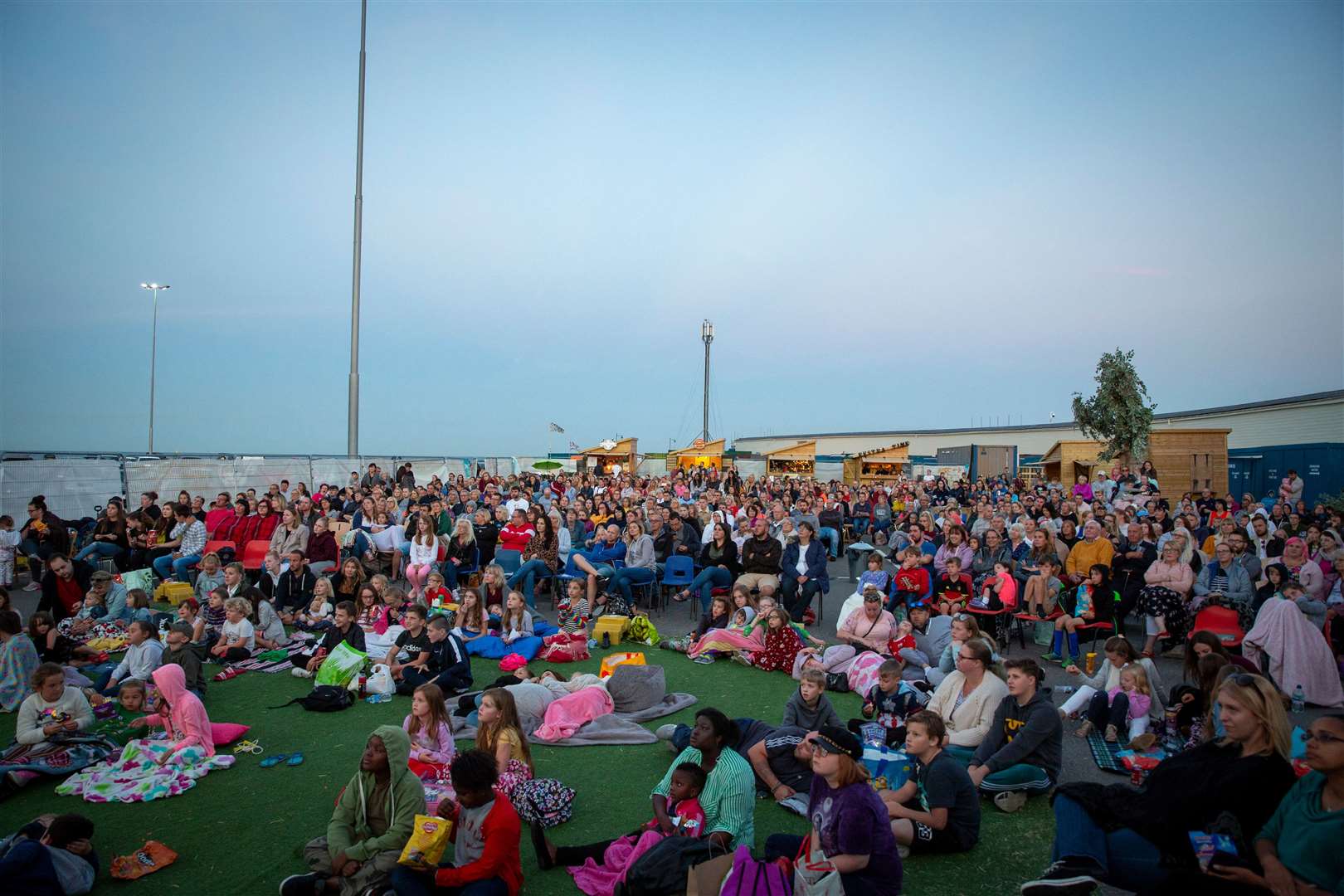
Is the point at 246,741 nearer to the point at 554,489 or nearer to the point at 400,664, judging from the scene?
the point at 400,664

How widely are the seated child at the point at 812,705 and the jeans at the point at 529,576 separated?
6245mm

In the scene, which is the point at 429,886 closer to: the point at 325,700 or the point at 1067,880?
the point at 1067,880

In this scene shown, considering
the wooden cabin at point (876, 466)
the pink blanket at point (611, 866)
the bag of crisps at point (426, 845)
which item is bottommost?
the pink blanket at point (611, 866)

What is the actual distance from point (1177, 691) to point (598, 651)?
222 inches

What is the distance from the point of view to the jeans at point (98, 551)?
37.2 feet

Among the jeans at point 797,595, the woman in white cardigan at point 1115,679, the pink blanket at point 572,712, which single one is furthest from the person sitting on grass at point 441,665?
the woman in white cardigan at point 1115,679

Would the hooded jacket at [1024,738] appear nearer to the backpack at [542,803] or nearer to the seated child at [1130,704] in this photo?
the seated child at [1130,704]

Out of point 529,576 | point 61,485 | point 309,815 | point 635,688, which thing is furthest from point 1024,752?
point 61,485

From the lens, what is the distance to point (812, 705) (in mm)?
5043

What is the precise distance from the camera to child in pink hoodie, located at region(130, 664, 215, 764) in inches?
212

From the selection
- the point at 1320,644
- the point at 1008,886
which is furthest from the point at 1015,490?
the point at 1008,886

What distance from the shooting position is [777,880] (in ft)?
10.4

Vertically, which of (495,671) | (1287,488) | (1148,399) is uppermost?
(1148,399)

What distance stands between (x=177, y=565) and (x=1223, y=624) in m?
13.7
